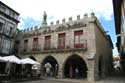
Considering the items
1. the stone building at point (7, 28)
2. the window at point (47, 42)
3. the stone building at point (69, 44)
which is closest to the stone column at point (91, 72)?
the stone building at point (69, 44)

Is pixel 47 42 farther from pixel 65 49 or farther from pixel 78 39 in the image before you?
pixel 78 39

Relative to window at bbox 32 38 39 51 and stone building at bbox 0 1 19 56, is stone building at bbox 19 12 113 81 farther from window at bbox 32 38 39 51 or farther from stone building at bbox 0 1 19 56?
stone building at bbox 0 1 19 56

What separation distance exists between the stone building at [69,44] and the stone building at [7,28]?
1677mm

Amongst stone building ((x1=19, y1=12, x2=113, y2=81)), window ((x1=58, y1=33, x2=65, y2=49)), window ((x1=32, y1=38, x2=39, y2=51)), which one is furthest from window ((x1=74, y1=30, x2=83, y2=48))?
window ((x1=32, y1=38, x2=39, y2=51))

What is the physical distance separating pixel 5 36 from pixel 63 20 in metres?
9.24

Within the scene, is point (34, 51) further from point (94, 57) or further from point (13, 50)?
point (94, 57)

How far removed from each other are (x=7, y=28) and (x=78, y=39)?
37.6 feet

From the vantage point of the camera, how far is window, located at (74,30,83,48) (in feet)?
55.7

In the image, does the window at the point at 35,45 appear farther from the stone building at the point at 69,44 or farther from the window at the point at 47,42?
the window at the point at 47,42

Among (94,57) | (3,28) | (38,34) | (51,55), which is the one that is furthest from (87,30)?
(3,28)

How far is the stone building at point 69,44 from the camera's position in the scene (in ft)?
52.5

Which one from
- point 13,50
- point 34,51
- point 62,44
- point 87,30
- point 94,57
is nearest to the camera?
point 94,57

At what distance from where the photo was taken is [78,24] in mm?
17484

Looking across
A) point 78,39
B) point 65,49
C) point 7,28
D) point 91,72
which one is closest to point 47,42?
point 65,49
